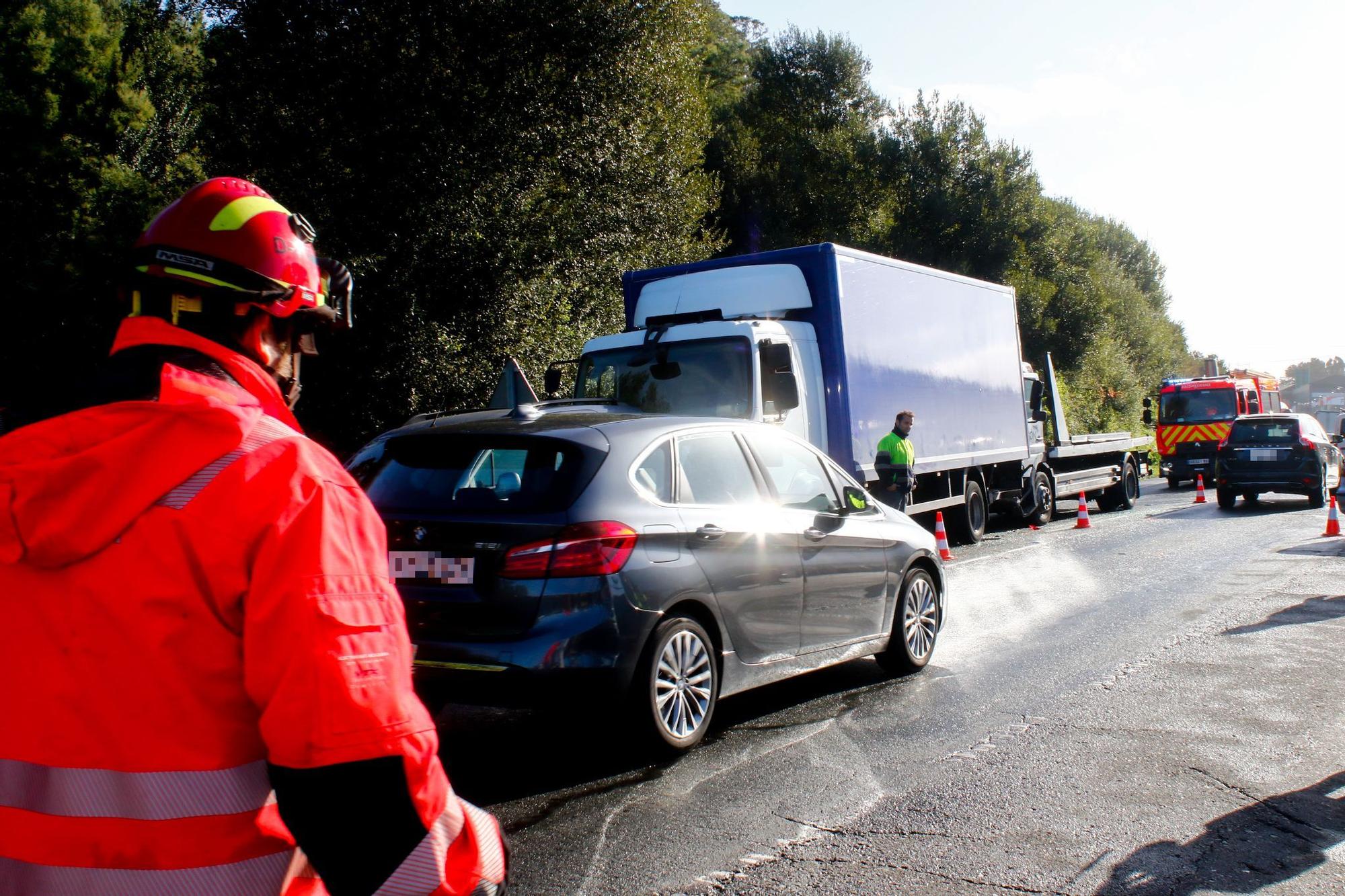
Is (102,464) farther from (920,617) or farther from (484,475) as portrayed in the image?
(920,617)

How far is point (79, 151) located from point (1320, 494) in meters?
25.9

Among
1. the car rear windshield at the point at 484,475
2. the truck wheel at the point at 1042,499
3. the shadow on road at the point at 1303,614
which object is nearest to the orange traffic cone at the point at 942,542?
the shadow on road at the point at 1303,614

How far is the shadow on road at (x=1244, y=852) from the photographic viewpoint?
3.93 meters

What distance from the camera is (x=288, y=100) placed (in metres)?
18.4

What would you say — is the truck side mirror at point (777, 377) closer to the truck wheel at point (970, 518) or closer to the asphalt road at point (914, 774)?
the asphalt road at point (914, 774)

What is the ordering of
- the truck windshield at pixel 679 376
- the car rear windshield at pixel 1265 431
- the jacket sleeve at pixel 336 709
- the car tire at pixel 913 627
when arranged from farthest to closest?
the car rear windshield at pixel 1265 431 < the truck windshield at pixel 679 376 < the car tire at pixel 913 627 < the jacket sleeve at pixel 336 709

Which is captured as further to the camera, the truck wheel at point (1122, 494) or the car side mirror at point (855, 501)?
the truck wheel at point (1122, 494)

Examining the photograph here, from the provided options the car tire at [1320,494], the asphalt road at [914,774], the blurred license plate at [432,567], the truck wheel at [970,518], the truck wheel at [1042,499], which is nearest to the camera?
the asphalt road at [914,774]

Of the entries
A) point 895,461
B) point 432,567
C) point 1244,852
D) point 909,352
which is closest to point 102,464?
point 432,567

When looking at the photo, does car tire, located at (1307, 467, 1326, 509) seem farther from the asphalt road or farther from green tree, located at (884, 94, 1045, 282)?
green tree, located at (884, 94, 1045, 282)

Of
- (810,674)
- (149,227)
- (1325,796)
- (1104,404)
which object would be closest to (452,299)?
(810,674)

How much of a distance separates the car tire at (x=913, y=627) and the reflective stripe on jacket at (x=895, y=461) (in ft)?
17.6

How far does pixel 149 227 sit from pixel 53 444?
0.41 meters

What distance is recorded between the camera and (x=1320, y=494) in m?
20.5
